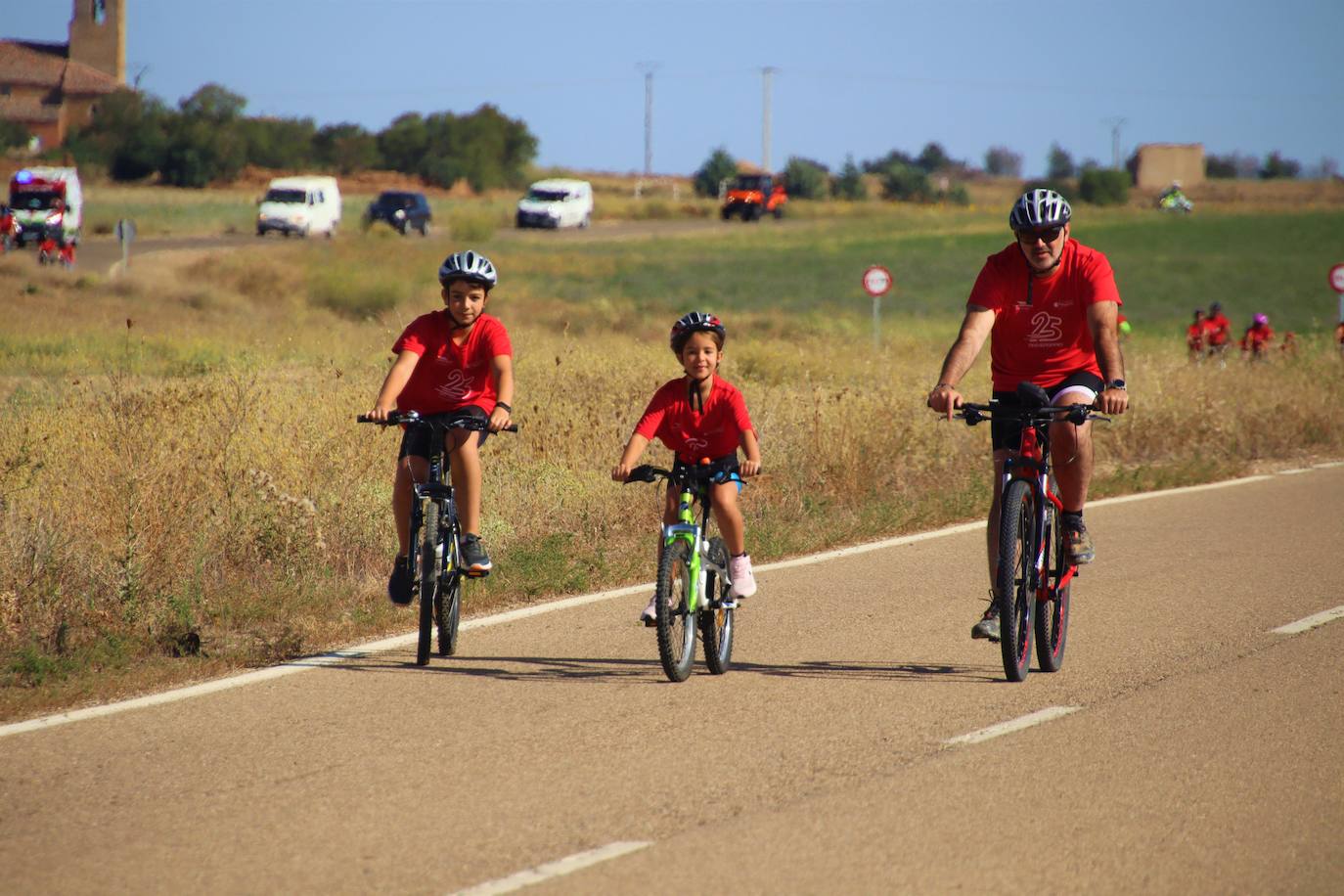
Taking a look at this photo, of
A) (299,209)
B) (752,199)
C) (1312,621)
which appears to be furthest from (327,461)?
(752,199)

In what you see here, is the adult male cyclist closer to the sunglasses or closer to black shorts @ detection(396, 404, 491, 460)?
the sunglasses

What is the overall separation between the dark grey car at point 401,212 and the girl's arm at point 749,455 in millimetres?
55775

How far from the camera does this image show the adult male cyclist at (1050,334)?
7102 millimetres

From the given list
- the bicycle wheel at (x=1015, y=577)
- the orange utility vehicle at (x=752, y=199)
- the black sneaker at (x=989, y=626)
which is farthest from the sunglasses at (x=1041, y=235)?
the orange utility vehicle at (x=752, y=199)

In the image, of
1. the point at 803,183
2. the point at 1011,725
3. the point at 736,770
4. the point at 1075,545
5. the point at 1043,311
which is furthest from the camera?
the point at 803,183

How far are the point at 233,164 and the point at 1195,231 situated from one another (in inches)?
2161

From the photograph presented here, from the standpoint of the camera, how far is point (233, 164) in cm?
9400

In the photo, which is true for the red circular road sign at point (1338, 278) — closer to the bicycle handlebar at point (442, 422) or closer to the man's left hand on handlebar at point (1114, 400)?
the man's left hand on handlebar at point (1114, 400)

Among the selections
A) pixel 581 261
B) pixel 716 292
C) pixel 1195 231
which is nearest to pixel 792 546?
pixel 716 292

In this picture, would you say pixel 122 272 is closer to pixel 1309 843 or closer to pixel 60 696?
pixel 60 696

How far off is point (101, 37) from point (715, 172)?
46.2m

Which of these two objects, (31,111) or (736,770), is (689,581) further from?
(31,111)

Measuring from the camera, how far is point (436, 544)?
7.35 meters

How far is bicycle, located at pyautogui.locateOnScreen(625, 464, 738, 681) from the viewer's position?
686cm
